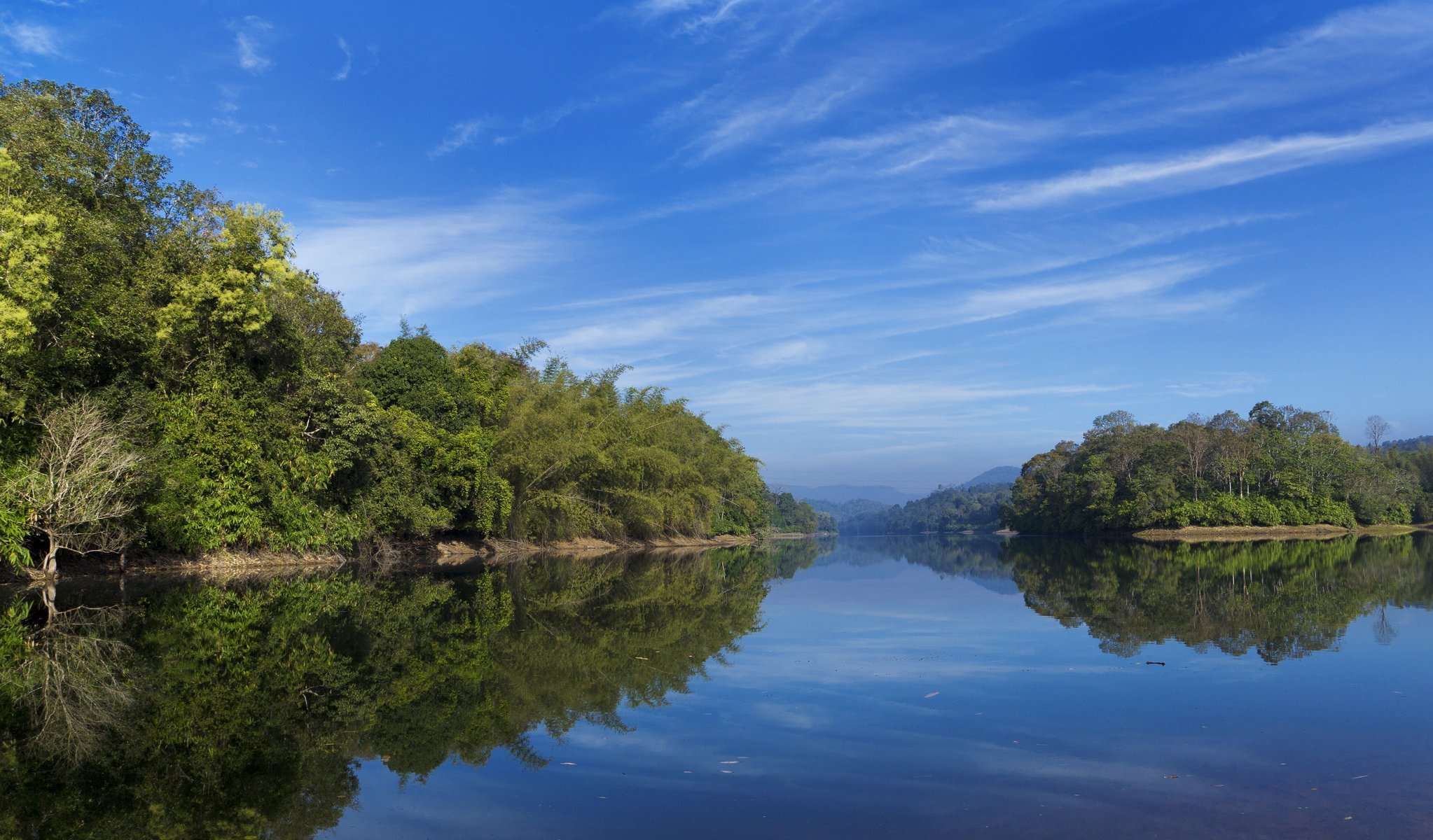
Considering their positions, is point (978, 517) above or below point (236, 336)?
below

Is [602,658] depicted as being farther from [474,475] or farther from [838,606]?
[474,475]

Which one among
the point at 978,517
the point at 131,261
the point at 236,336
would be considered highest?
the point at 131,261

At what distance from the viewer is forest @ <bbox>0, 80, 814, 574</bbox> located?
2119 cm

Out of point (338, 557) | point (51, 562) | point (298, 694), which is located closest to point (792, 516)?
point (338, 557)

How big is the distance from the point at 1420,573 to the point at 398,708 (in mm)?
29540

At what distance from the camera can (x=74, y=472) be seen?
21.1m

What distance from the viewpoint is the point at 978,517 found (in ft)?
562

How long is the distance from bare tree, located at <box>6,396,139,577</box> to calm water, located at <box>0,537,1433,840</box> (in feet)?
12.5

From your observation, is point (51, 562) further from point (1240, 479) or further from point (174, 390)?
point (1240, 479)

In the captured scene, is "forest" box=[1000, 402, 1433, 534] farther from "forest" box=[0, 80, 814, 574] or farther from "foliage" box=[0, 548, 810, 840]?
"foliage" box=[0, 548, 810, 840]

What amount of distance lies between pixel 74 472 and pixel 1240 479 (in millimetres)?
78453

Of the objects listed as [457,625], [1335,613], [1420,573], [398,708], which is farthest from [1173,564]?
[398,708]

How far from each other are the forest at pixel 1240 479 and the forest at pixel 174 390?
2247 inches

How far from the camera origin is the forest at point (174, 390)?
21188 millimetres
